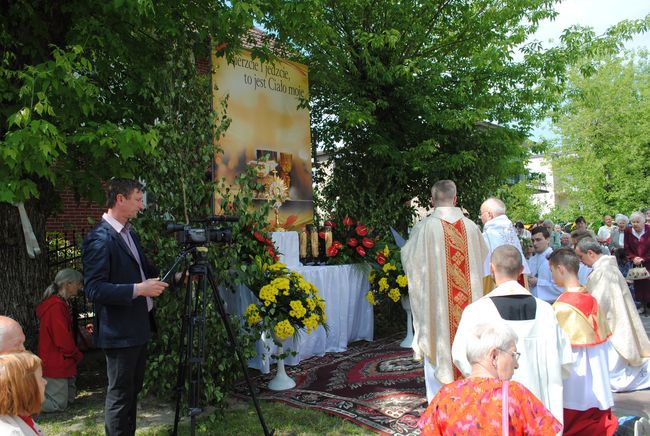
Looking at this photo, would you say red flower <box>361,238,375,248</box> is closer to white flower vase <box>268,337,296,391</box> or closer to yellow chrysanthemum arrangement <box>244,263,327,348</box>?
yellow chrysanthemum arrangement <box>244,263,327,348</box>

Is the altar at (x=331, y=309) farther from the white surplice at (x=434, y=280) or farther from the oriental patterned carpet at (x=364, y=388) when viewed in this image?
the white surplice at (x=434, y=280)

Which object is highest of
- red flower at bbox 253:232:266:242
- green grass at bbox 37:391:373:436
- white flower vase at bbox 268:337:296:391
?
red flower at bbox 253:232:266:242

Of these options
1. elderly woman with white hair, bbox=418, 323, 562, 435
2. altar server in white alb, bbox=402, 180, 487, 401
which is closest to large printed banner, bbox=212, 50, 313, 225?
altar server in white alb, bbox=402, 180, 487, 401

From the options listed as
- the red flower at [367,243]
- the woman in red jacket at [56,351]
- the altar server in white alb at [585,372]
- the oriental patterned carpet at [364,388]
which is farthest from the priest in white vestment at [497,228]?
the woman in red jacket at [56,351]

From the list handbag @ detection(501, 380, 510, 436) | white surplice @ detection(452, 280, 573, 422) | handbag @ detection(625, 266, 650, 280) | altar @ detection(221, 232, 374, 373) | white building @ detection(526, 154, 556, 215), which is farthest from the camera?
white building @ detection(526, 154, 556, 215)

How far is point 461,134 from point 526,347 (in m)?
7.49

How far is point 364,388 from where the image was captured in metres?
5.84

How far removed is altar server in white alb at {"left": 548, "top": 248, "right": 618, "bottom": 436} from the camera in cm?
412

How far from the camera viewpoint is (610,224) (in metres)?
14.1

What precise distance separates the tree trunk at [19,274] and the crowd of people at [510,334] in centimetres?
418

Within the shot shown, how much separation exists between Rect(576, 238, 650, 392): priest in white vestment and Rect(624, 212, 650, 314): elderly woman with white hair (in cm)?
563

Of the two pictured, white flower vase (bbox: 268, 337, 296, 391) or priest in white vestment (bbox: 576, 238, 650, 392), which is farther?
white flower vase (bbox: 268, 337, 296, 391)

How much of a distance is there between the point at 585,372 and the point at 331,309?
13.3ft

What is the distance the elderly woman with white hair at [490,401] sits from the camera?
2.19 m
